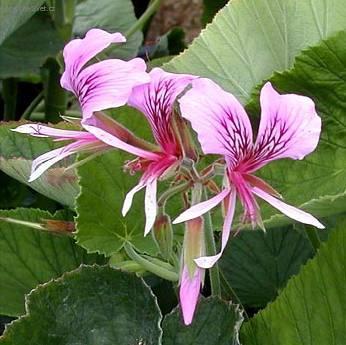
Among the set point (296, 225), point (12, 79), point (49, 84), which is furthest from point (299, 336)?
point (12, 79)

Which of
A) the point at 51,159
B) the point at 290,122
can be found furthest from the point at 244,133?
the point at 51,159

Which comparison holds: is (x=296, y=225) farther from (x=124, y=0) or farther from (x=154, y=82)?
(x=124, y=0)

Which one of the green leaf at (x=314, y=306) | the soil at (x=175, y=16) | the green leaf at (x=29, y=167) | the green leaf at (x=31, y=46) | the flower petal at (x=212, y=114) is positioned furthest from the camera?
the soil at (x=175, y=16)

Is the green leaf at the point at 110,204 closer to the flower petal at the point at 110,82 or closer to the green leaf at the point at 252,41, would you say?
the green leaf at the point at 252,41

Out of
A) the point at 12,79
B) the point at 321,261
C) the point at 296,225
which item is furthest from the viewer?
the point at 12,79

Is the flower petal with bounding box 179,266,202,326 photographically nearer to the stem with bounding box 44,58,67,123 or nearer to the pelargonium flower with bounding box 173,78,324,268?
the pelargonium flower with bounding box 173,78,324,268

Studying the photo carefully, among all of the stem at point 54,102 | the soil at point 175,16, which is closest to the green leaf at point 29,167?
the stem at point 54,102
